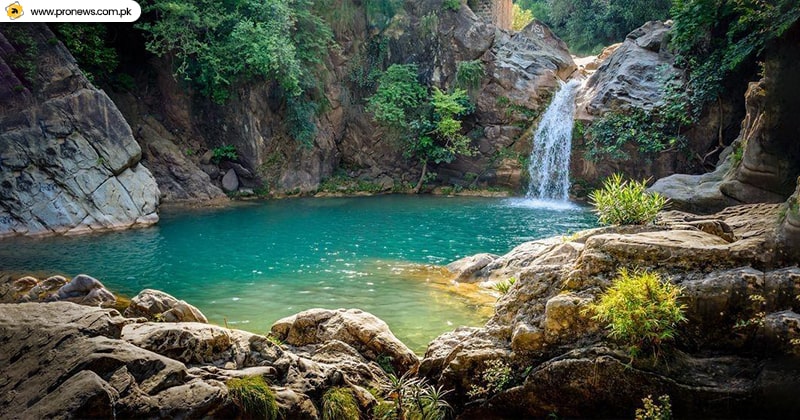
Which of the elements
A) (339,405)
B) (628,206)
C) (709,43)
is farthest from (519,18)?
(339,405)

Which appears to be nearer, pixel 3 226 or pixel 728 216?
pixel 728 216

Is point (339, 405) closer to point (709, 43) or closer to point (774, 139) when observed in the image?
point (774, 139)

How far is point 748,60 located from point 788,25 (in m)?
10.1

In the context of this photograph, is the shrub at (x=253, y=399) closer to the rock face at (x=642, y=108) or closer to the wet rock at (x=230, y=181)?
the rock face at (x=642, y=108)

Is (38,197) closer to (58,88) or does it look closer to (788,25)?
(58,88)

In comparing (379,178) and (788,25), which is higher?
(788,25)

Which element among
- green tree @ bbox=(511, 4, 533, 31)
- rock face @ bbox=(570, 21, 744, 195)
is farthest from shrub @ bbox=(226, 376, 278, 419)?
green tree @ bbox=(511, 4, 533, 31)

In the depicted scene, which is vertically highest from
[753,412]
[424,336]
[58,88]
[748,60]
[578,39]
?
[578,39]

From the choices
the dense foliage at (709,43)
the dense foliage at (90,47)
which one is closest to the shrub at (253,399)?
the dense foliage at (709,43)

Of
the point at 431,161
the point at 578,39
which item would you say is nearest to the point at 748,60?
the point at 431,161

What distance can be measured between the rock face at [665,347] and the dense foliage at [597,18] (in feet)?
103

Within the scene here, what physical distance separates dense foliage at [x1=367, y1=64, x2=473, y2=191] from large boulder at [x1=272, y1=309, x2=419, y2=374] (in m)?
19.8

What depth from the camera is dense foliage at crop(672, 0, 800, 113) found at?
16359 mm

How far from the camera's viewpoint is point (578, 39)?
1497 inches
